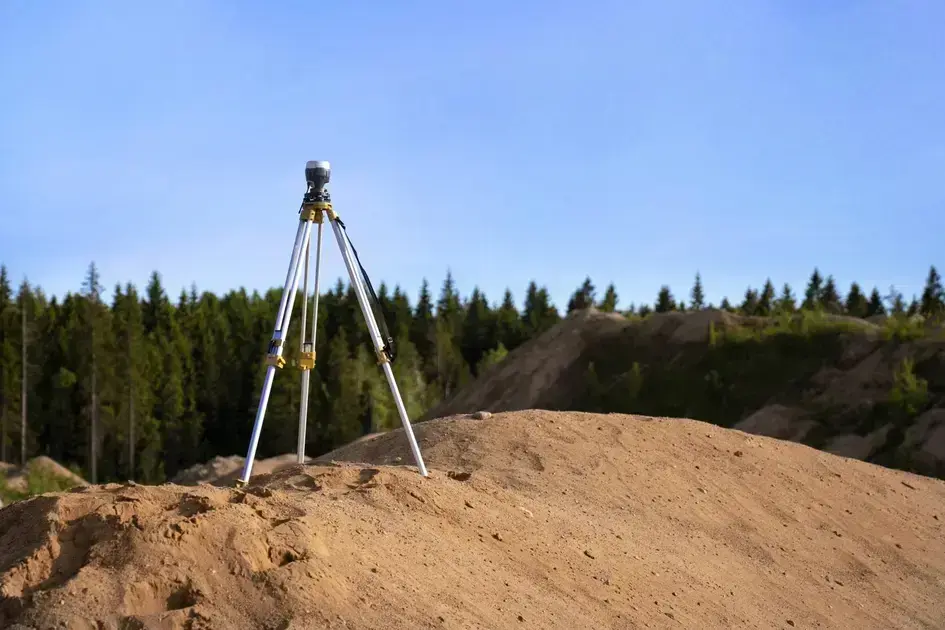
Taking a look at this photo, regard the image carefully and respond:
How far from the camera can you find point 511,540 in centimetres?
721

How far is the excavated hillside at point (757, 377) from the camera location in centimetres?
2125

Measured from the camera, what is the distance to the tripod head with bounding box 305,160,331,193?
7.40m

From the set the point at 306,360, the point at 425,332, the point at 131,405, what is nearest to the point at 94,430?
the point at 131,405

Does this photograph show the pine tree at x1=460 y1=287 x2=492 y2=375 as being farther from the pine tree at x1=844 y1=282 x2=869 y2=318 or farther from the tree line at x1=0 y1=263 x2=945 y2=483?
the pine tree at x1=844 y1=282 x2=869 y2=318

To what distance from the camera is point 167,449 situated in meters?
48.7

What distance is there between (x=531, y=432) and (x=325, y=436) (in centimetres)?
3871

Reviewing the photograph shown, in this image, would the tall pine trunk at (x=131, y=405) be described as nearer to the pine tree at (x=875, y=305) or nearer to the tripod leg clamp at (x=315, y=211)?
the pine tree at (x=875, y=305)

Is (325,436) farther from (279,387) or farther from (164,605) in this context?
(164,605)

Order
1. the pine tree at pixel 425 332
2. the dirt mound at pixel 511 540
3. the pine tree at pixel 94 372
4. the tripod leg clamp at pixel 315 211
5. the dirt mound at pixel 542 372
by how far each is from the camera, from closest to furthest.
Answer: the dirt mound at pixel 511 540 → the tripod leg clamp at pixel 315 211 → the dirt mound at pixel 542 372 → the pine tree at pixel 94 372 → the pine tree at pixel 425 332

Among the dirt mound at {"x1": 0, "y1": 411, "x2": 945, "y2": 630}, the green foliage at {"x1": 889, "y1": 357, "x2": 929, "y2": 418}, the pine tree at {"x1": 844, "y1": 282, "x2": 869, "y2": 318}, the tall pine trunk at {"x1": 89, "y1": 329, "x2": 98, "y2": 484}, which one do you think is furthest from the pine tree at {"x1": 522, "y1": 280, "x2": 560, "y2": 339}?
the dirt mound at {"x1": 0, "y1": 411, "x2": 945, "y2": 630}

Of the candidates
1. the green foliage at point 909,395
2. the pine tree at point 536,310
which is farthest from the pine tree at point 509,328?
the green foliage at point 909,395

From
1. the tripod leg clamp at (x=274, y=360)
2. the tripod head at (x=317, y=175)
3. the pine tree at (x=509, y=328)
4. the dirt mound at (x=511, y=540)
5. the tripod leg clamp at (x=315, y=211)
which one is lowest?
the dirt mound at (x=511, y=540)

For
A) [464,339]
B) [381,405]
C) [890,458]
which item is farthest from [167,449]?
[890,458]

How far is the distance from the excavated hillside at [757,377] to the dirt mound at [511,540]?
8.84m
